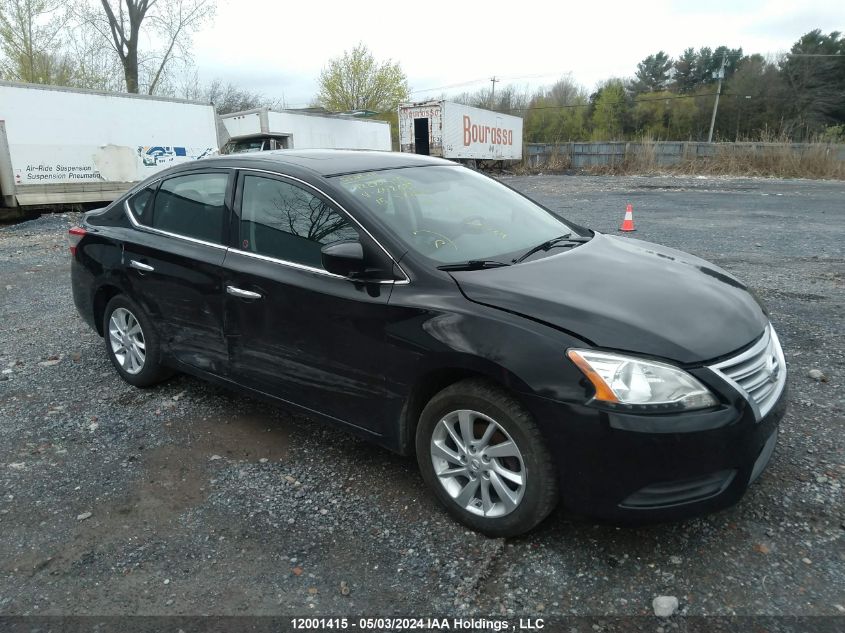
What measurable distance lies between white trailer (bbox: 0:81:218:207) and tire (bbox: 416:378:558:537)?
1495cm

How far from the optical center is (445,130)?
2775 cm

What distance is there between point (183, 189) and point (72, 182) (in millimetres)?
13411

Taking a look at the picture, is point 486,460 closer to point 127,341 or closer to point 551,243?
point 551,243

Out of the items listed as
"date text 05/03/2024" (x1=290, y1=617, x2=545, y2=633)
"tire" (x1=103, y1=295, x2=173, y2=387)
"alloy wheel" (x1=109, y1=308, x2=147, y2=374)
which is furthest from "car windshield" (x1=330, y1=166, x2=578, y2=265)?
"alloy wheel" (x1=109, y1=308, x2=147, y2=374)

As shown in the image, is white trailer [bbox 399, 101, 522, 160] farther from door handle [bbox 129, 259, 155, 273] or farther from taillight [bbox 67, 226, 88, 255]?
door handle [bbox 129, 259, 155, 273]

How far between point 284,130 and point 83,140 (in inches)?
285

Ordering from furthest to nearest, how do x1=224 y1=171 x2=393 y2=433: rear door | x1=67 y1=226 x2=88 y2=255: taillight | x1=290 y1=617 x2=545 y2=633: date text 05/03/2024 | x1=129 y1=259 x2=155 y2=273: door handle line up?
1. x1=67 y1=226 x2=88 y2=255: taillight
2. x1=129 y1=259 x2=155 y2=273: door handle
3. x1=224 y1=171 x2=393 y2=433: rear door
4. x1=290 y1=617 x2=545 y2=633: date text 05/03/2024

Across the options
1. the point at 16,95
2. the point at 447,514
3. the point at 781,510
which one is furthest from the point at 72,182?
the point at 781,510

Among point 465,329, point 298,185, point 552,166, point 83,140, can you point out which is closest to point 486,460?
point 465,329

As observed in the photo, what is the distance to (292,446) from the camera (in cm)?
359

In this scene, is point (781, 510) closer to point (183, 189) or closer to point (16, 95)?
point (183, 189)

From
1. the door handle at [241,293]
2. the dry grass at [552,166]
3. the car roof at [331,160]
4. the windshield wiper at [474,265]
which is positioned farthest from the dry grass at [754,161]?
the door handle at [241,293]

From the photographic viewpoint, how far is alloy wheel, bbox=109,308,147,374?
4.29m

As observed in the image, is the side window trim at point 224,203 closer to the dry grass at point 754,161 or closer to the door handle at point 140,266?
the door handle at point 140,266
